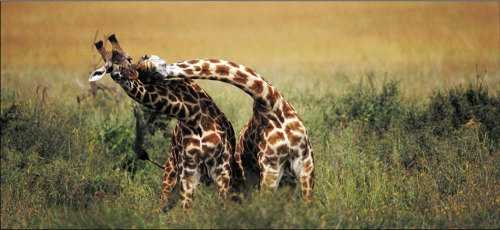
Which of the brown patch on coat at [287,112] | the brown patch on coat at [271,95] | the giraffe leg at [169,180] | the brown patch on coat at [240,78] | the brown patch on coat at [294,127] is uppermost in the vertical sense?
the brown patch on coat at [240,78]

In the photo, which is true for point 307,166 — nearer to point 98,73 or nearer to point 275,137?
point 275,137

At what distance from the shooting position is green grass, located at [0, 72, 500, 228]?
6.51 meters

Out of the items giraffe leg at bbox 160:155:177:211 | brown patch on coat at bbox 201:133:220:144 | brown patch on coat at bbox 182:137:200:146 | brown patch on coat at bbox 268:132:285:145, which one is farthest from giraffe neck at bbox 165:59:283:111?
giraffe leg at bbox 160:155:177:211

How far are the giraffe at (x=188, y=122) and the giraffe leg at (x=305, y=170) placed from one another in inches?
21.4

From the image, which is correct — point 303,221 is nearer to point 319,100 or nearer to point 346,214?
point 346,214

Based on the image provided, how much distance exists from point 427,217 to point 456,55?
11.4 meters

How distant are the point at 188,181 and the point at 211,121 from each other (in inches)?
20.5

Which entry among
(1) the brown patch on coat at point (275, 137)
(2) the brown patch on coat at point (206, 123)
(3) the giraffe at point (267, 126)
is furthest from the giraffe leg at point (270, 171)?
(2) the brown patch on coat at point (206, 123)

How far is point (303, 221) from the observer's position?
20.3ft

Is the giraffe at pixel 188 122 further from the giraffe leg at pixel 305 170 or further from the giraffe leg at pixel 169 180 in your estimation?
the giraffe leg at pixel 305 170

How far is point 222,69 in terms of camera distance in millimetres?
6531

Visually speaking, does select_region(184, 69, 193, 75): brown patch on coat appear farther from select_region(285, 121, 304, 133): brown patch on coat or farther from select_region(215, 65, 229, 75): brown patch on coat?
select_region(285, 121, 304, 133): brown patch on coat

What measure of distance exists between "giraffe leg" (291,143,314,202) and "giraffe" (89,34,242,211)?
544mm

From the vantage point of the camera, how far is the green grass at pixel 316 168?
6512 millimetres
